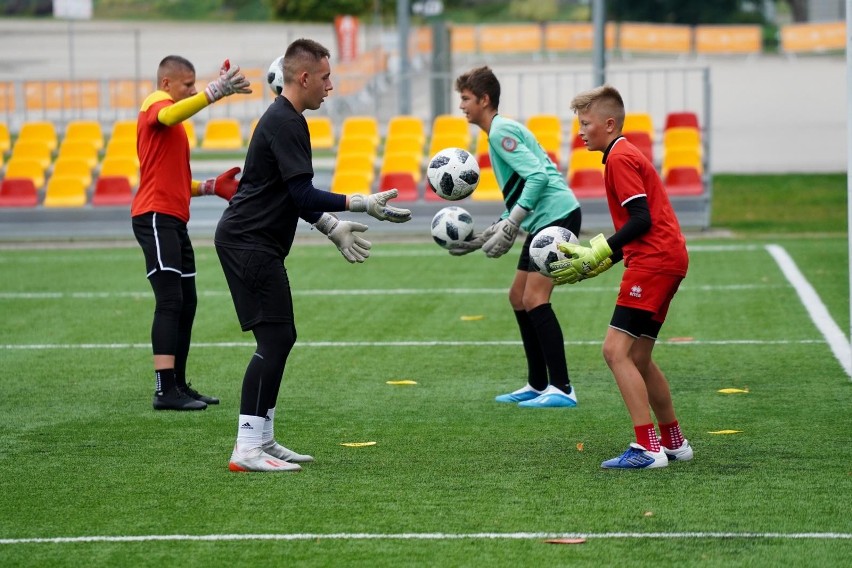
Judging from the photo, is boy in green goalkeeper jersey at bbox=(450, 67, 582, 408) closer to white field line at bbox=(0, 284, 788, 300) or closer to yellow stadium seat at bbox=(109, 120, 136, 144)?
white field line at bbox=(0, 284, 788, 300)

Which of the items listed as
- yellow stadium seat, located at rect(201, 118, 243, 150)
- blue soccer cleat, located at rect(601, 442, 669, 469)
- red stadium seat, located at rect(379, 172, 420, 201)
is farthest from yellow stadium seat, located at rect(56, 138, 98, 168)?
blue soccer cleat, located at rect(601, 442, 669, 469)

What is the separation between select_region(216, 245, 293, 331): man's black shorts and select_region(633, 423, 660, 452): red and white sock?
1827 mm

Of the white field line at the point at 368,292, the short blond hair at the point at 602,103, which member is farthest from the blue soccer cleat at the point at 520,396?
the white field line at the point at 368,292

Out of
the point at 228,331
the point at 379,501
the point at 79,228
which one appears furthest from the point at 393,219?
the point at 79,228

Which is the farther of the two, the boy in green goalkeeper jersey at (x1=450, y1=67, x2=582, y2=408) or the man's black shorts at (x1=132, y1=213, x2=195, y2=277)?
the man's black shorts at (x1=132, y1=213, x2=195, y2=277)

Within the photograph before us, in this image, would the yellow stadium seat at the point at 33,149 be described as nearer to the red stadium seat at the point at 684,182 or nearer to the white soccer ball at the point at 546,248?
the red stadium seat at the point at 684,182

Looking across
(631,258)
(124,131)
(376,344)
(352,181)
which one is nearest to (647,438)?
(631,258)

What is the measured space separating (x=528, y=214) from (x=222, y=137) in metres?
14.5

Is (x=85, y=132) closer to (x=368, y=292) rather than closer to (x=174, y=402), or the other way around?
(x=368, y=292)

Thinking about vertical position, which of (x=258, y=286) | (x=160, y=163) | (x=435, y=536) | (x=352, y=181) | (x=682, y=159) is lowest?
(x=435, y=536)

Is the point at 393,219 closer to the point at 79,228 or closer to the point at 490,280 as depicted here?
the point at 490,280

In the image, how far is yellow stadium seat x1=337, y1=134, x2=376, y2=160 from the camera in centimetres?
1948

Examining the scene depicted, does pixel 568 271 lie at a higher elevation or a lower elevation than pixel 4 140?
lower

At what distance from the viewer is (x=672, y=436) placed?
6.84 m
